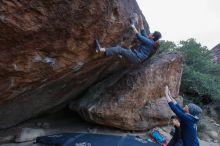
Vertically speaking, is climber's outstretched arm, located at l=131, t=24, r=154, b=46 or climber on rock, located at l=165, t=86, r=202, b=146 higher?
climber's outstretched arm, located at l=131, t=24, r=154, b=46

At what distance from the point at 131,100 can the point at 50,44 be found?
4.36 meters

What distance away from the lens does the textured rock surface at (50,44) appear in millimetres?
5309

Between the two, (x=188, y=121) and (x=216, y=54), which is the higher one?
(x=216, y=54)

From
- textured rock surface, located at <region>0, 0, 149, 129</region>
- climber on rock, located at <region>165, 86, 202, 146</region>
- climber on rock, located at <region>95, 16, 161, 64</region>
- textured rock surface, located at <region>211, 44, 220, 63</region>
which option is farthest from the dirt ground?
textured rock surface, located at <region>211, 44, 220, 63</region>

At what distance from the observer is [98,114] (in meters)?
9.32

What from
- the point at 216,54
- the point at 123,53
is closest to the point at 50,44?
the point at 123,53

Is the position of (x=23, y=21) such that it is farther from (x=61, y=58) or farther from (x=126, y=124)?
(x=126, y=124)

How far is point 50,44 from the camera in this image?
6.17 metres

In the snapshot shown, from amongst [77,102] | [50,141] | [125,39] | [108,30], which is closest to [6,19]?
[108,30]

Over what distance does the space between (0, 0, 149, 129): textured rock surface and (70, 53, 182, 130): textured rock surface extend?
1.09 metres

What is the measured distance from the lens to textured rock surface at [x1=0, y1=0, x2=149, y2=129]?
17.4 ft

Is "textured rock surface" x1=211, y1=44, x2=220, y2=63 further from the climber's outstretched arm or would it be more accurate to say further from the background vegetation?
the climber's outstretched arm

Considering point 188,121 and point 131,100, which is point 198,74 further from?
point 188,121

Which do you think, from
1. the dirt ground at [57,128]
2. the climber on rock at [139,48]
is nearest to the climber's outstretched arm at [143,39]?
the climber on rock at [139,48]
